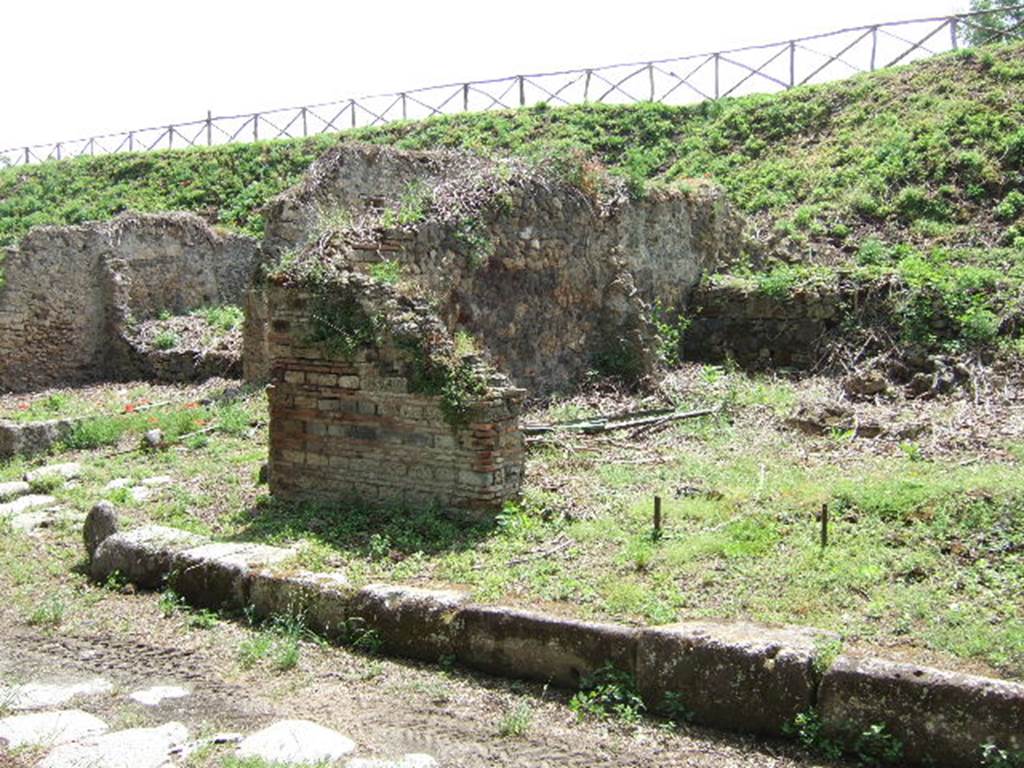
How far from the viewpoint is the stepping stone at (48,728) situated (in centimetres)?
470

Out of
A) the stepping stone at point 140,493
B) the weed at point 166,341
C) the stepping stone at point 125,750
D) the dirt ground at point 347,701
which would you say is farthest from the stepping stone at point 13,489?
the weed at point 166,341

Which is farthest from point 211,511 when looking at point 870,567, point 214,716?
point 870,567

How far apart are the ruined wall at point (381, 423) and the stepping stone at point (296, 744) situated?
10.1ft

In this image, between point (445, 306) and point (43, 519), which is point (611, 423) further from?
point (43, 519)

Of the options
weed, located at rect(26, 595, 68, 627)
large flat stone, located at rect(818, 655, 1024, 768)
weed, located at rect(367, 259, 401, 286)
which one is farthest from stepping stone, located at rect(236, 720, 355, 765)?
weed, located at rect(367, 259, 401, 286)

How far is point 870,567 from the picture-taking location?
5.96 meters

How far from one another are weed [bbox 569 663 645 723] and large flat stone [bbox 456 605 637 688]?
0.04m

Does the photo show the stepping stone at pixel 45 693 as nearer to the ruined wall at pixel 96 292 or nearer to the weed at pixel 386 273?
the weed at pixel 386 273

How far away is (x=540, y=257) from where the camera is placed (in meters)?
12.2

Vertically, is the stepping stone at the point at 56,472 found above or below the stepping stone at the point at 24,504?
above

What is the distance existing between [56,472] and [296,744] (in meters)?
7.24

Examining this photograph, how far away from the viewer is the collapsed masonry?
790 centimetres

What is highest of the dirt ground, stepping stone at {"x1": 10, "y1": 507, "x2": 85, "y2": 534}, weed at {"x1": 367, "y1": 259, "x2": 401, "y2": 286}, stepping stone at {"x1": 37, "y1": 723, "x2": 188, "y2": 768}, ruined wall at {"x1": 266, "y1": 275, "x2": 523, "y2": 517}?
weed at {"x1": 367, "y1": 259, "x2": 401, "y2": 286}

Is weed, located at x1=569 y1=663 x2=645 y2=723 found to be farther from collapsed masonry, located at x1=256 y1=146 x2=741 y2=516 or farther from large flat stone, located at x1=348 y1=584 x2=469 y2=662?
collapsed masonry, located at x1=256 y1=146 x2=741 y2=516
